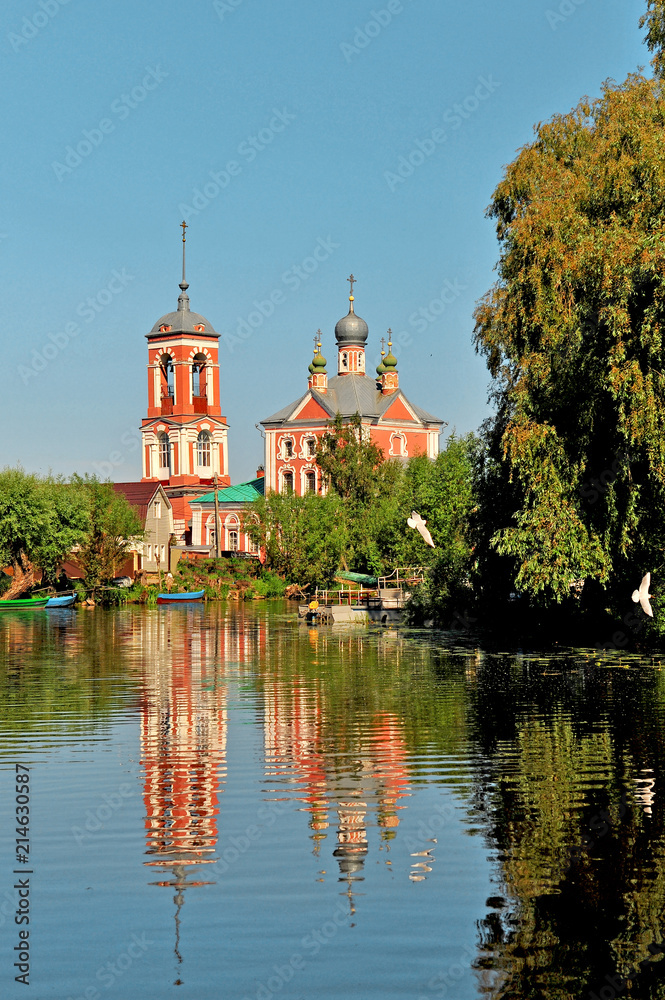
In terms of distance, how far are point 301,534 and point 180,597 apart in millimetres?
8944

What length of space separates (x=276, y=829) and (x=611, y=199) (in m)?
19.9

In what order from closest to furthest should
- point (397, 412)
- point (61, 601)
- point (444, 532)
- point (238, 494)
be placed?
point (444, 532) → point (61, 601) → point (397, 412) → point (238, 494)

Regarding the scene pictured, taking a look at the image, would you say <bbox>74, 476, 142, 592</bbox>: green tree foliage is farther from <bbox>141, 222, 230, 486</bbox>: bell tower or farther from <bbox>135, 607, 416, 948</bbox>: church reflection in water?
<bbox>135, 607, 416, 948</bbox>: church reflection in water

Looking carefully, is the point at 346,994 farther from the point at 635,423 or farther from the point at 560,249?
the point at 560,249

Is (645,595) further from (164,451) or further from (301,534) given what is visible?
(164,451)

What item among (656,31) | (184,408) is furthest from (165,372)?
(656,31)

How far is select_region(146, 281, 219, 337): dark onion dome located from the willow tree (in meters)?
82.4

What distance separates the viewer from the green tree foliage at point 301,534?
80.9 metres

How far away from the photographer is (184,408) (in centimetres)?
11269

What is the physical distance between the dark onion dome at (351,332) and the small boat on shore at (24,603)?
45.1m

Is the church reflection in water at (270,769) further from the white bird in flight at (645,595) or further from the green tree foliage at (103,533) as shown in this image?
the green tree foliage at (103,533)

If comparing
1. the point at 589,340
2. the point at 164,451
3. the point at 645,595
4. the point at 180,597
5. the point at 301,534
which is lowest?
the point at 180,597

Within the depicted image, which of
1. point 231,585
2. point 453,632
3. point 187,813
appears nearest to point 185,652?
point 453,632

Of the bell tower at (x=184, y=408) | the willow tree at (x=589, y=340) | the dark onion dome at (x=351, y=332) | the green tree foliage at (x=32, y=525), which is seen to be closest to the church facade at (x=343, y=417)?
the dark onion dome at (x=351, y=332)
